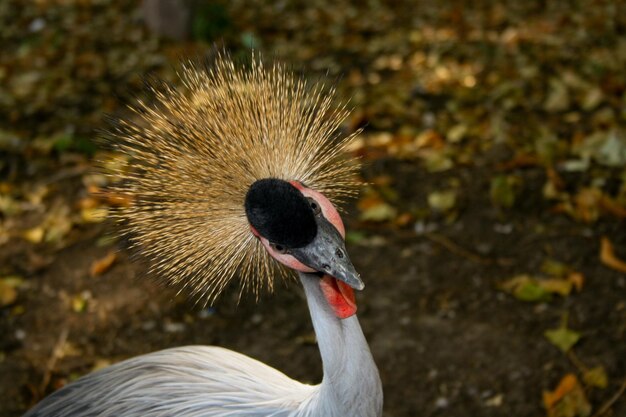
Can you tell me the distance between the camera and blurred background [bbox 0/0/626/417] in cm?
210

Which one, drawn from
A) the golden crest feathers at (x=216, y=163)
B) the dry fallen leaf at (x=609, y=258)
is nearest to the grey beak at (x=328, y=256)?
the golden crest feathers at (x=216, y=163)

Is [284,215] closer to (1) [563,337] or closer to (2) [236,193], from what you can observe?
(2) [236,193]

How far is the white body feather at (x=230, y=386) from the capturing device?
53.5 inches

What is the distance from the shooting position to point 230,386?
162 cm

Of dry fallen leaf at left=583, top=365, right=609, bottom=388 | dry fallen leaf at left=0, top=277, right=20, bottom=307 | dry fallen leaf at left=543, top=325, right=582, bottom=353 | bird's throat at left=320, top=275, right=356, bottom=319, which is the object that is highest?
bird's throat at left=320, top=275, right=356, bottom=319

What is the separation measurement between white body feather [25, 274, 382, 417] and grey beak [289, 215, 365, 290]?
0.11m

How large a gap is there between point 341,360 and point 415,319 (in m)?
0.95

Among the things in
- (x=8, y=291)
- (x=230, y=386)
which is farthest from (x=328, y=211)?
(x=8, y=291)

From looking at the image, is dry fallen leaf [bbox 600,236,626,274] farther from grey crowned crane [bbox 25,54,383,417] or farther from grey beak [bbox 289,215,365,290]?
grey beak [bbox 289,215,365,290]

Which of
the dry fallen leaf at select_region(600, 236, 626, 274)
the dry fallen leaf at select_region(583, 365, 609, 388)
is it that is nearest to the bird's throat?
the dry fallen leaf at select_region(583, 365, 609, 388)

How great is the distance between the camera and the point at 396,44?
3.93 metres

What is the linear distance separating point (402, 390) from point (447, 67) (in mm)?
1959

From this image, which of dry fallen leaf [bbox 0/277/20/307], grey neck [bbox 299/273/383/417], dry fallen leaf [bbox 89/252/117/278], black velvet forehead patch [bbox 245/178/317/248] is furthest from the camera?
dry fallen leaf [bbox 89/252/117/278]

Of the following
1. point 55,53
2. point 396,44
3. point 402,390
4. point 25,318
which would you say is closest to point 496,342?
point 402,390
